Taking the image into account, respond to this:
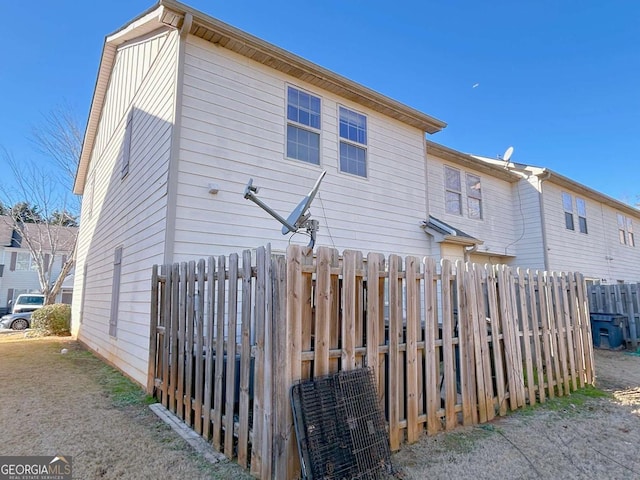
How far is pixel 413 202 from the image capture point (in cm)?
852

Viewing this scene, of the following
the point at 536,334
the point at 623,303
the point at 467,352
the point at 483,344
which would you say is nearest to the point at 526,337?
the point at 536,334

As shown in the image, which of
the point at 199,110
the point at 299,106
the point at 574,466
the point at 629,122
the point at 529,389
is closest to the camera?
the point at 574,466

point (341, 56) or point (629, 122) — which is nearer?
point (341, 56)

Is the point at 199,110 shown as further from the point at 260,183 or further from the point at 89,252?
the point at 89,252

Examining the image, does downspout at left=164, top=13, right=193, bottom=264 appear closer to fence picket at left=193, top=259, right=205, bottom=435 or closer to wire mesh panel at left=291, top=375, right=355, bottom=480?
fence picket at left=193, top=259, right=205, bottom=435

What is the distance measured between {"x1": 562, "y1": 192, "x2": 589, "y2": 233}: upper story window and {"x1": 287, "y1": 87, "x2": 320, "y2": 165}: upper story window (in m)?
11.2

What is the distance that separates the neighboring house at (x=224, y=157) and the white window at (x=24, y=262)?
2072 centimetres

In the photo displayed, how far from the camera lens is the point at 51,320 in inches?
488

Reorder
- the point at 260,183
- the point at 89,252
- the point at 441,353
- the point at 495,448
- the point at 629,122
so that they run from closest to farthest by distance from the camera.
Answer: the point at 495,448 < the point at 441,353 < the point at 260,183 < the point at 89,252 < the point at 629,122

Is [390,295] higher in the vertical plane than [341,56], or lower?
lower

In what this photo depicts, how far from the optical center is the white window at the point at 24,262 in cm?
2462

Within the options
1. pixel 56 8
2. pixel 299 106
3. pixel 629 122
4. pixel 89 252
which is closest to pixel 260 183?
pixel 299 106

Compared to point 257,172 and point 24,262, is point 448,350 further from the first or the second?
point 24,262

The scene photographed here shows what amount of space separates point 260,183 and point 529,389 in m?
4.97
